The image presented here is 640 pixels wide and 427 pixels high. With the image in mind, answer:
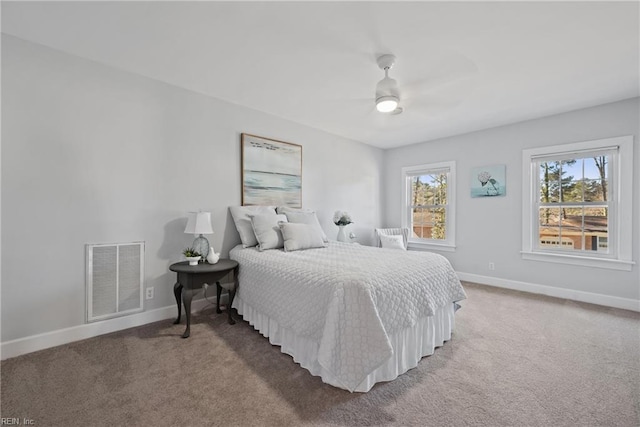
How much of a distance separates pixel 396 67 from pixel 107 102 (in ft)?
8.63

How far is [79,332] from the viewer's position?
2.31 metres

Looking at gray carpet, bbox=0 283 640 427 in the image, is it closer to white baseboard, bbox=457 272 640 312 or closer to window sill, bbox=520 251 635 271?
white baseboard, bbox=457 272 640 312

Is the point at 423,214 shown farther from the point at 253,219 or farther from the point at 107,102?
the point at 107,102

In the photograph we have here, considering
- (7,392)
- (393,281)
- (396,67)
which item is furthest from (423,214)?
(7,392)

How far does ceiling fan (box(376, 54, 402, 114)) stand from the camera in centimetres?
231

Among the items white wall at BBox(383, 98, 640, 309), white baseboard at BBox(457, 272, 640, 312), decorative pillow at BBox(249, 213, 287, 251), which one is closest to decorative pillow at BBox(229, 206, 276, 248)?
decorative pillow at BBox(249, 213, 287, 251)

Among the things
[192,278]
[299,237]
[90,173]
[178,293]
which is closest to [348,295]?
[299,237]

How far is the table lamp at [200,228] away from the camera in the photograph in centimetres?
266

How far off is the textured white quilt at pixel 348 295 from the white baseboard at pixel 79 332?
862mm

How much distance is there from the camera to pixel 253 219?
9.92ft

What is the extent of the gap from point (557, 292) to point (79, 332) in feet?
17.4

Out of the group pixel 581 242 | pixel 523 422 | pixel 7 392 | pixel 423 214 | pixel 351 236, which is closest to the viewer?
pixel 523 422

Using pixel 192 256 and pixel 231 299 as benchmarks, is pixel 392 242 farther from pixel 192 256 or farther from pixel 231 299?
pixel 192 256

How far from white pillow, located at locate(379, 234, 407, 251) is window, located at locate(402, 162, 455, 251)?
58 centimetres
